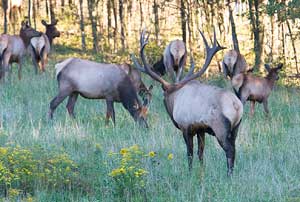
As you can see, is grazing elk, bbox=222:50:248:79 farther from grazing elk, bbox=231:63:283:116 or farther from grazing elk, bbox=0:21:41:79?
grazing elk, bbox=0:21:41:79

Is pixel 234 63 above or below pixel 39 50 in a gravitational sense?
below

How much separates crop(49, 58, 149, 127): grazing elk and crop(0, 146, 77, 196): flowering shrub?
13.2 ft

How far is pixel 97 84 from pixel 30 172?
4.46m

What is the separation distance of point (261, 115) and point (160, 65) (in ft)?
18.4

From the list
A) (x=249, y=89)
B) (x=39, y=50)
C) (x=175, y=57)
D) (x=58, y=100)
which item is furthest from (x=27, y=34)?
(x=249, y=89)

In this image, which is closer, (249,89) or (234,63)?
(249,89)

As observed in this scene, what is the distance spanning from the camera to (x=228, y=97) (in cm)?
707

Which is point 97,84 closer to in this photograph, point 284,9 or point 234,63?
point 234,63

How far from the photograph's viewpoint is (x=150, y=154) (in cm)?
668

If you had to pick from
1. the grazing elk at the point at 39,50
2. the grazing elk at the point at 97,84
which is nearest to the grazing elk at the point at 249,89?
the grazing elk at the point at 97,84

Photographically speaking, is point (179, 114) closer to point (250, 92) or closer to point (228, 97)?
point (228, 97)

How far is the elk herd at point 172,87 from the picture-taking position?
23.3 feet

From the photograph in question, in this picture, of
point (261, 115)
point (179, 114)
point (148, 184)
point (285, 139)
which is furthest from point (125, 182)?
point (261, 115)

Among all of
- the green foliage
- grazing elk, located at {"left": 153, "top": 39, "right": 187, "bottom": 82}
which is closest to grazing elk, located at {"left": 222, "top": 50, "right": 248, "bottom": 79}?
A: the green foliage
